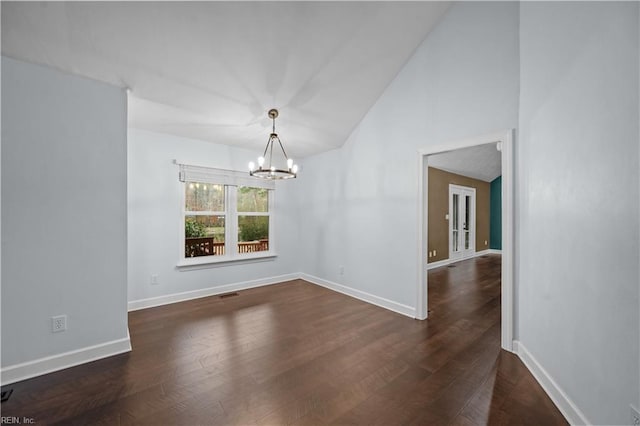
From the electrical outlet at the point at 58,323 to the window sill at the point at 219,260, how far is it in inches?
68.2

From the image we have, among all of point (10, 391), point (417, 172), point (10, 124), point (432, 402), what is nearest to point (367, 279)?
point (417, 172)

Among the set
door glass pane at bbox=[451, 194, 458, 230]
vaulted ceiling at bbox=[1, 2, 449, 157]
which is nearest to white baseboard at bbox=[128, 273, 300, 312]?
vaulted ceiling at bbox=[1, 2, 449, 157]

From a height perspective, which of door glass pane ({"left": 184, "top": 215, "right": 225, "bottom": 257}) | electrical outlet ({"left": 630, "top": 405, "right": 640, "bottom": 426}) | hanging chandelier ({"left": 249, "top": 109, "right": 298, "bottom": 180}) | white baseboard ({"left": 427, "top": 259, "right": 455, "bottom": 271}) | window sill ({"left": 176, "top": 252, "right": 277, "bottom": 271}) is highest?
hanging chandelier ({"left": 249, "top": 109, "right": 298, "bottom": 180})

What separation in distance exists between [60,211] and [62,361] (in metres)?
1.32

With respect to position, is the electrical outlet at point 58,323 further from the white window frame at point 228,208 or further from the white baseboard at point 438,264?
the white baseboard at point 438,264

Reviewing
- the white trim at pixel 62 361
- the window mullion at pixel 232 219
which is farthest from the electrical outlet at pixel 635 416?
the window mullion at pixel 232 219

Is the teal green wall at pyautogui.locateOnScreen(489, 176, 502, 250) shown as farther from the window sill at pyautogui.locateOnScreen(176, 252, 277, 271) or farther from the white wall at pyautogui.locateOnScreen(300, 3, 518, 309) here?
the window sill at pyautogui.locateOnScreen(176, 252, 277, 271)

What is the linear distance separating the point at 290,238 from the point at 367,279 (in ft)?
6.55

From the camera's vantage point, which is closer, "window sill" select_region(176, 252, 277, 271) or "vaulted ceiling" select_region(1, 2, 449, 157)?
"vaulted ceiling" select_region(1, 2, 449, 157)

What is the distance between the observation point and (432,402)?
6.17 feet

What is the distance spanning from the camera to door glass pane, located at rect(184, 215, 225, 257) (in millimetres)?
4336

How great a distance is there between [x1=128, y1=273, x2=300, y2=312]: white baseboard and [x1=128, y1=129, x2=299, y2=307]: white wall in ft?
0.07

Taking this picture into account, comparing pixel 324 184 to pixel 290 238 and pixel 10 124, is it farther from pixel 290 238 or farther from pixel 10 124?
pixel 10 124

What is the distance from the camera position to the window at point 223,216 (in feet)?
14.2
